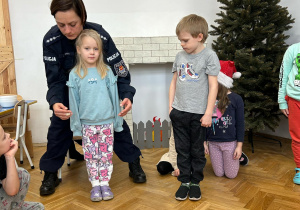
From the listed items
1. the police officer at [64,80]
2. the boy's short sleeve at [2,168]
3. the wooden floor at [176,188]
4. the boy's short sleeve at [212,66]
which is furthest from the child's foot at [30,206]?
the boy's short sleeve at [212,66]

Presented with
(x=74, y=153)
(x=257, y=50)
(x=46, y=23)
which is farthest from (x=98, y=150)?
(x=46, y=23)

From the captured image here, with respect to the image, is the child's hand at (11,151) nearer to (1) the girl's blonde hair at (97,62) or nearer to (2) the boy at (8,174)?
(2) the boy at (8,174)

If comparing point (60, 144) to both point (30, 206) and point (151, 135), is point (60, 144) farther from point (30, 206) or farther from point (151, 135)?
point (151, 135)

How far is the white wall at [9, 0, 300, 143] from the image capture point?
3.57m

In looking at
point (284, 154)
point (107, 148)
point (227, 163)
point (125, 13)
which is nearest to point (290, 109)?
point (227, 163)

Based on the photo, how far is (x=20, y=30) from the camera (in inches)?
141

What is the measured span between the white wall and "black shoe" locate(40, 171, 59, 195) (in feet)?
5.32

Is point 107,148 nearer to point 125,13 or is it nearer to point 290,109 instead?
point 290,109

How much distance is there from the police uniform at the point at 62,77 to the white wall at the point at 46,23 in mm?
1517

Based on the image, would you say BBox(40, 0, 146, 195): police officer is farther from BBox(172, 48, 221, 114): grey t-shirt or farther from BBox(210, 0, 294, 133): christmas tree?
BBox(210, 0, 294, 133): christmas tree

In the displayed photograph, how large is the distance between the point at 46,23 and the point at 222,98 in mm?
2509

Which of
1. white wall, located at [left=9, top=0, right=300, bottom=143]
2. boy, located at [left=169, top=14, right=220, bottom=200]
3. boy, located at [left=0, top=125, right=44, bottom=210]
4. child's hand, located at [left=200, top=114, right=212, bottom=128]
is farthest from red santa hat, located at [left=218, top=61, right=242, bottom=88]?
boy, located at [left=0, top=125, right=44, bottom=210]

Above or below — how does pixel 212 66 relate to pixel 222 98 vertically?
above

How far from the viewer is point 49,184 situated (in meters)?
2.27
